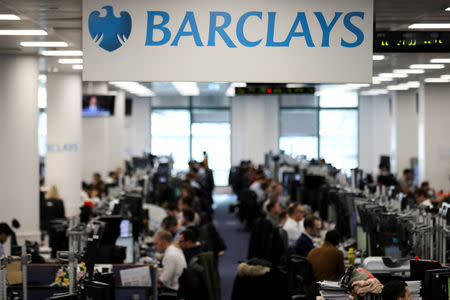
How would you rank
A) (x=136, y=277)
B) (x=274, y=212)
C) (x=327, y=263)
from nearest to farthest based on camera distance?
1. (x=136, y=277)
2. (x=327, y=263)
3. (x=274, y=212)

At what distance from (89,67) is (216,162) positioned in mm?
20572

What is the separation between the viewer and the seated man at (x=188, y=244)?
7793 mm

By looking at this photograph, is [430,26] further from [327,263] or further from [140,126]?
[140,126]

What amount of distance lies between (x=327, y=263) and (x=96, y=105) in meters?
9.03

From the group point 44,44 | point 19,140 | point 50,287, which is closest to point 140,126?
point 19,140

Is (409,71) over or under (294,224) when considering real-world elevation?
over

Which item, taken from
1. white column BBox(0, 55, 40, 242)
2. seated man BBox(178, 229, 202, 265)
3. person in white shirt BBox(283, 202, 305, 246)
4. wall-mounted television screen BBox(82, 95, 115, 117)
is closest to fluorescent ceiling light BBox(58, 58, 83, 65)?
white column BBox(0, 55, 40, 242)

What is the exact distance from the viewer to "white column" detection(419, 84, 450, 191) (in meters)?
15.8

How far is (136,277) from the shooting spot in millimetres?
6551

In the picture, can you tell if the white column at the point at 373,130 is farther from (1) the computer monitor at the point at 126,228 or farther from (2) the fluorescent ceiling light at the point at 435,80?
(1) the computer monitor at the point at 126,228

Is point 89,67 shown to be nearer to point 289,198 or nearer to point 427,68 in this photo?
point 427,68

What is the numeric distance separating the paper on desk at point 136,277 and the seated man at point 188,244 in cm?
119

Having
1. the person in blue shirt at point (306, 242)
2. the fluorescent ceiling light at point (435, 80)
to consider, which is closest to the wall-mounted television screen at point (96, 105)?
the fluorescent ceiling light at point (435, 80)

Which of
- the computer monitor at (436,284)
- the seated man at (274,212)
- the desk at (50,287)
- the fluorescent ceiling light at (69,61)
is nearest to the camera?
the computer monitor at (436,284)
